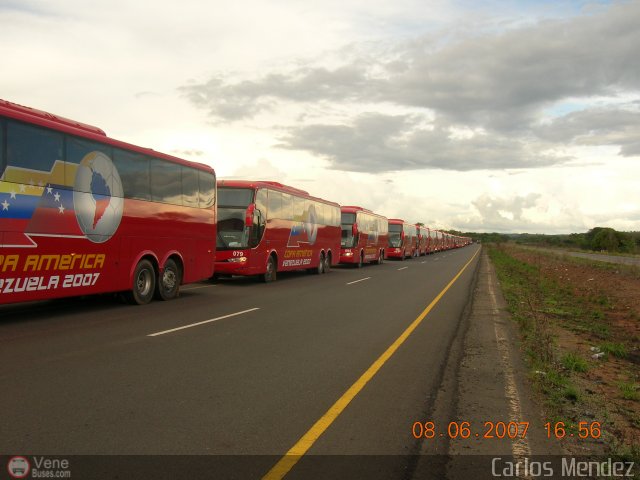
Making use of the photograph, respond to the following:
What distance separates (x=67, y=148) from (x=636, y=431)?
9.95m

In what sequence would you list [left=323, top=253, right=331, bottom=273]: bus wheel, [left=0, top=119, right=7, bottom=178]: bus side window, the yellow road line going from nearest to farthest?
the yellow road line < [left=0, top=119, right=7, bottom=178]: bus side window < [left=323, top=253, right=331, bottom=273]: bus wheel

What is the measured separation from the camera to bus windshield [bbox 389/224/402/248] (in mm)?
47188

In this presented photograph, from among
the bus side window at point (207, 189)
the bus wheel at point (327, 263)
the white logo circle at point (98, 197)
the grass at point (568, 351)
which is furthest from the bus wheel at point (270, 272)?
the white logo circle at point (98, 197)

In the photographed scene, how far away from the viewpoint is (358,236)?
33562 mm

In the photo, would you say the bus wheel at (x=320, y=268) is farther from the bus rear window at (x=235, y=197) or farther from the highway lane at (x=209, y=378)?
the highway lane at (x=209, y=378)

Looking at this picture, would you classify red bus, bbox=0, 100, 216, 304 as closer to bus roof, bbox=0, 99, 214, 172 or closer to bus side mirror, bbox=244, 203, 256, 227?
bus roof, bbox=0, 99, 214, 172

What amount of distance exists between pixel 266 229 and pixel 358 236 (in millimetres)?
14327

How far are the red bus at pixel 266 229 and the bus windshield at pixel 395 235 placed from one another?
821 inches

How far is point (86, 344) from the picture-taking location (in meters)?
8.23

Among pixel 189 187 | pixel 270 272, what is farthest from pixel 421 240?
pixel 189 187

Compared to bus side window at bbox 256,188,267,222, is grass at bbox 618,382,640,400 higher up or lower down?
lower down

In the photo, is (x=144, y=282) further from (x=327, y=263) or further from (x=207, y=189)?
(x=327, y=263)

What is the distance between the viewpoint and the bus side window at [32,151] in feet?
30.2

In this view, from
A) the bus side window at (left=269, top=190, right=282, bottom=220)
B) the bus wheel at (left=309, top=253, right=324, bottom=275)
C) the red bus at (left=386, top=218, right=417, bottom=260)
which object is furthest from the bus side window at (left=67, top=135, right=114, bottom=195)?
the red bus at (left=386, top=218, right=417, bottom=260)
